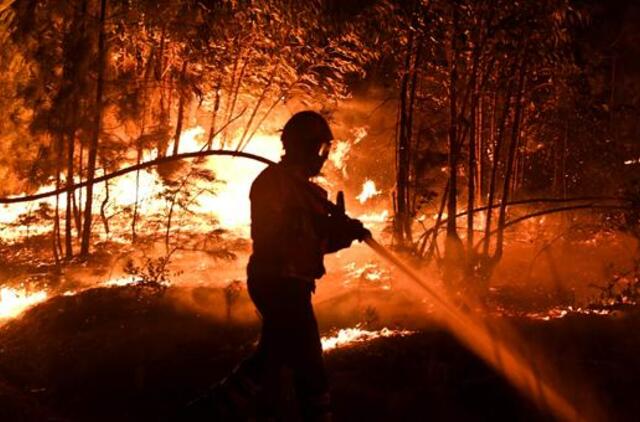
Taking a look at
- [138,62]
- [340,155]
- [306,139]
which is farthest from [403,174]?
[340,155]

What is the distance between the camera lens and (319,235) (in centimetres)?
284

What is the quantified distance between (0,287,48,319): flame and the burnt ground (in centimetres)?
168

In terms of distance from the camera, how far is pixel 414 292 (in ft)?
21.1

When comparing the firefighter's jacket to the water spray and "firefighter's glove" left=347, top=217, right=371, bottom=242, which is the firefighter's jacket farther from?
the water spray

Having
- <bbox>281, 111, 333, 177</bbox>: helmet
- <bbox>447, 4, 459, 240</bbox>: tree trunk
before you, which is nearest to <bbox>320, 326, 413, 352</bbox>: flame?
<bbox>447, 4, 459, 240</bbox>: tree trunk

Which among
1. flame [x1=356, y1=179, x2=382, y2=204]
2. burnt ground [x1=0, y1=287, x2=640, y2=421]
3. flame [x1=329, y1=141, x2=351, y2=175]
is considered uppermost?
flame [x1=329, y1=141, x2=351, y2=175]

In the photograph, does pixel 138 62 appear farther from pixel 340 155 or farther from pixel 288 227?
pixel 288 227

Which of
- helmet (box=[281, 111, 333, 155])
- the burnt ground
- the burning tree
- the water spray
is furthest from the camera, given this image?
the burning tree

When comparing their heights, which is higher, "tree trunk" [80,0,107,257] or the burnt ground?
"tree trunk" [80,0,107,257]

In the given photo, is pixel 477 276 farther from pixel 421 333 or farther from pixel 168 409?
pixel 168 409

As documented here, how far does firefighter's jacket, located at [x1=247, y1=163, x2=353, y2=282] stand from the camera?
275cm

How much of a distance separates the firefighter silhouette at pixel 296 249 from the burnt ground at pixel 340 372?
722mm

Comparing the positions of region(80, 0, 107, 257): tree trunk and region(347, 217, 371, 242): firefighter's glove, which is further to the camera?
region(80, 0, 107, 257): tree trunk

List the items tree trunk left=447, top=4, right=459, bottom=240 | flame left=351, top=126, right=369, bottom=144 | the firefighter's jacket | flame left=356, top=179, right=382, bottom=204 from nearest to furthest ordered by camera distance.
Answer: the firefighter's jacket, tree trunk left=447, top=4, right=459, bottom=240, flame left=351, top=126, right=369, bottom=144, flame left=356, top=179, right=382, bottom=204
